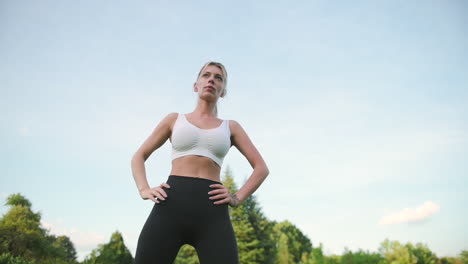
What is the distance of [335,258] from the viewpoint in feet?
167

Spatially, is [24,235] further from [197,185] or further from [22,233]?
[197,185]

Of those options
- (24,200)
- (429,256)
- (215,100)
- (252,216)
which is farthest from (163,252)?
(429,256)

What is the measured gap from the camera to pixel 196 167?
3.25 metres

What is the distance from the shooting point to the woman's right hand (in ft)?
9.95

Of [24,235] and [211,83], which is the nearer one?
[211,83]

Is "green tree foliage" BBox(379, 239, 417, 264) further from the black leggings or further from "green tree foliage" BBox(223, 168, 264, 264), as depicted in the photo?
the black leggings

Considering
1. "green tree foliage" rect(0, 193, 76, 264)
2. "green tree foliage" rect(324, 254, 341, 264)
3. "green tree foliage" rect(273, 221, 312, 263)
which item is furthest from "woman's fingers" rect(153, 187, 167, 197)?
"green tree foliage" rect(273, 221, 312, 263)

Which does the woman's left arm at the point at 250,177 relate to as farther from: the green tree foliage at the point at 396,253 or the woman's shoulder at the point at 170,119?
the green tree foliage at the point at 396,253

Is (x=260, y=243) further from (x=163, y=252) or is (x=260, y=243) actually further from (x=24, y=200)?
(x=163, y=252)

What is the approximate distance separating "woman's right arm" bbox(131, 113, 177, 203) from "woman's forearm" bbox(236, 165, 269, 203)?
87cm

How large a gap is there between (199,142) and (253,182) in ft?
2.20

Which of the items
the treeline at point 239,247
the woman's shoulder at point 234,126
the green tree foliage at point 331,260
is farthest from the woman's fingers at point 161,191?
the green tree foliage at point 331,260

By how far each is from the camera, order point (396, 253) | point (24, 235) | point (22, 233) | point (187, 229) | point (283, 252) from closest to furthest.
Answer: point (187, 229), point (24, 235), point (22, 233), point (396, 253), point (283, 252)

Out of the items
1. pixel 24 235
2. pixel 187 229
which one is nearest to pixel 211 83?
pixel 187 229
